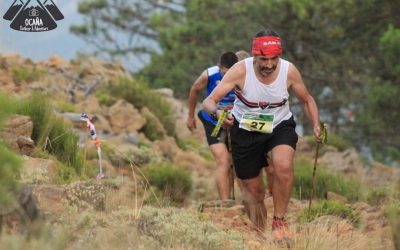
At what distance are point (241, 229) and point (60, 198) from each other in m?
1.84

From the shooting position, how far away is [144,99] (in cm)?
2438

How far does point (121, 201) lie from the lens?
32.9 ft

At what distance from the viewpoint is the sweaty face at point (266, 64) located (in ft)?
30.4

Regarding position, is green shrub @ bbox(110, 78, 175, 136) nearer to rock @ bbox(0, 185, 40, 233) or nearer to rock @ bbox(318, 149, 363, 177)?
rock @ bbox(318, 149, 363, 177)

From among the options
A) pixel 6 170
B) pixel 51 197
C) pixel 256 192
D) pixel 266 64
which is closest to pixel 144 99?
pixel 256 192

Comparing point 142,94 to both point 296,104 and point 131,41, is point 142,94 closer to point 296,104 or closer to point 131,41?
point 296,104

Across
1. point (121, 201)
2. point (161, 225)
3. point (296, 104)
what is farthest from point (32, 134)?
point (296, 104)

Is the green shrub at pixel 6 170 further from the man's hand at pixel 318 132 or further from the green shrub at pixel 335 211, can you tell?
the green shrub at pixel 335 211

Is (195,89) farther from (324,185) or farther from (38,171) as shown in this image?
(324,185)

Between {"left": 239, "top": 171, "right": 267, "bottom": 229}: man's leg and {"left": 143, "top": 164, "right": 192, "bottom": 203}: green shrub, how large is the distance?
5324 millimetres

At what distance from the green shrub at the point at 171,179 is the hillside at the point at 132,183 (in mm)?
22

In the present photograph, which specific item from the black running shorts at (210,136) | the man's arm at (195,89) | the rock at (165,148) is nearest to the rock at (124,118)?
the rock at (165,148)

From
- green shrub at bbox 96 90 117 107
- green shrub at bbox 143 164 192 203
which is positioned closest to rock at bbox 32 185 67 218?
green shrub at bbox 143 164 192 203

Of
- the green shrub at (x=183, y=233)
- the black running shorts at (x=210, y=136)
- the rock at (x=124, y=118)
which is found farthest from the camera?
the rock at (x=124, y=118)
